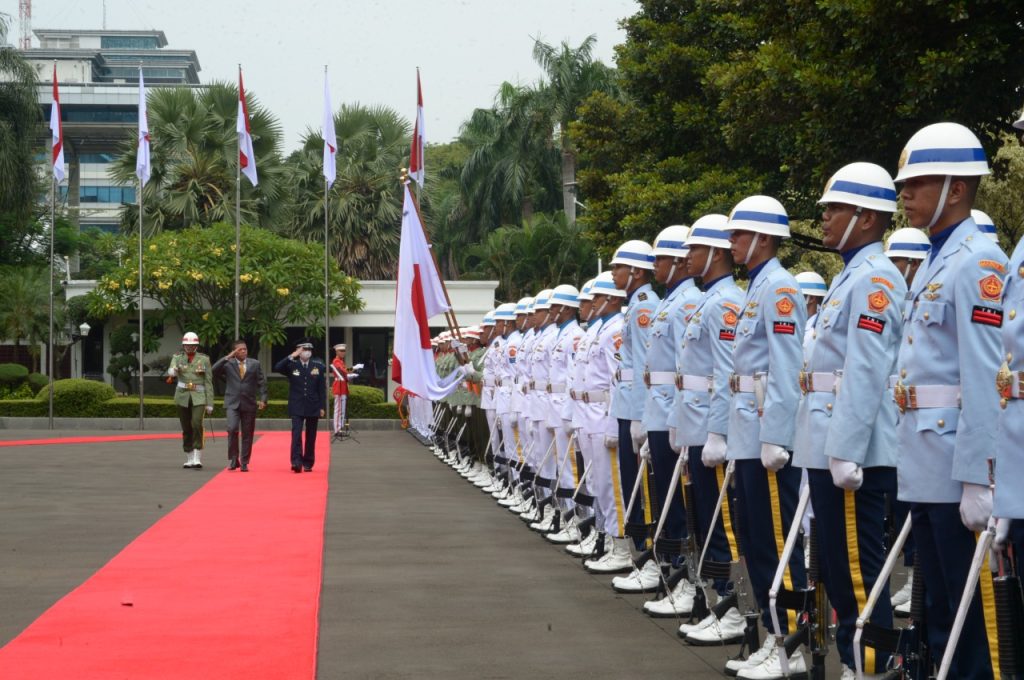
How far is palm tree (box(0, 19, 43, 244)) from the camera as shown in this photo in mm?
47594

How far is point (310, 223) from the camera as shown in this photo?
47.1 meters

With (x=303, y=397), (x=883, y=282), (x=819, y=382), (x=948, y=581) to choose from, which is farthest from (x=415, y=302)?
(x=948, y=581)

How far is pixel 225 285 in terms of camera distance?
142 ft

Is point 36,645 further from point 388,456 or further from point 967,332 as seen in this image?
point 388,456

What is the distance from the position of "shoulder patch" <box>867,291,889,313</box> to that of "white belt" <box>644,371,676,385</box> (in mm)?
3071

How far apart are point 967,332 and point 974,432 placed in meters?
0.38

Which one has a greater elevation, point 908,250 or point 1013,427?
Answer: point 908,250

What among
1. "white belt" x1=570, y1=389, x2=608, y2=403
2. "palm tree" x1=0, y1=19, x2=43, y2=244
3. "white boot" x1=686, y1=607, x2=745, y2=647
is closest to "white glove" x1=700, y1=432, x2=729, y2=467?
"white boot" x1=686, y1=607, x2=745, y2=647

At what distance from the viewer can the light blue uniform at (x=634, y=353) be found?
32.4 ft

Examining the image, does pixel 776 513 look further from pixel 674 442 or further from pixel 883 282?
pixel 883 282

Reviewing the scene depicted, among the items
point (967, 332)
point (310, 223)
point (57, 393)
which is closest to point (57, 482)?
point (967, 332)

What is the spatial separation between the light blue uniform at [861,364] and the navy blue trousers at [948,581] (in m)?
0.64

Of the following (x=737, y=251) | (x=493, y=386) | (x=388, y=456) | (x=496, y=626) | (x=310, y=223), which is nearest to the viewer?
(x=737, y=251)

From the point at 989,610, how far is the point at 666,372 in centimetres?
430
